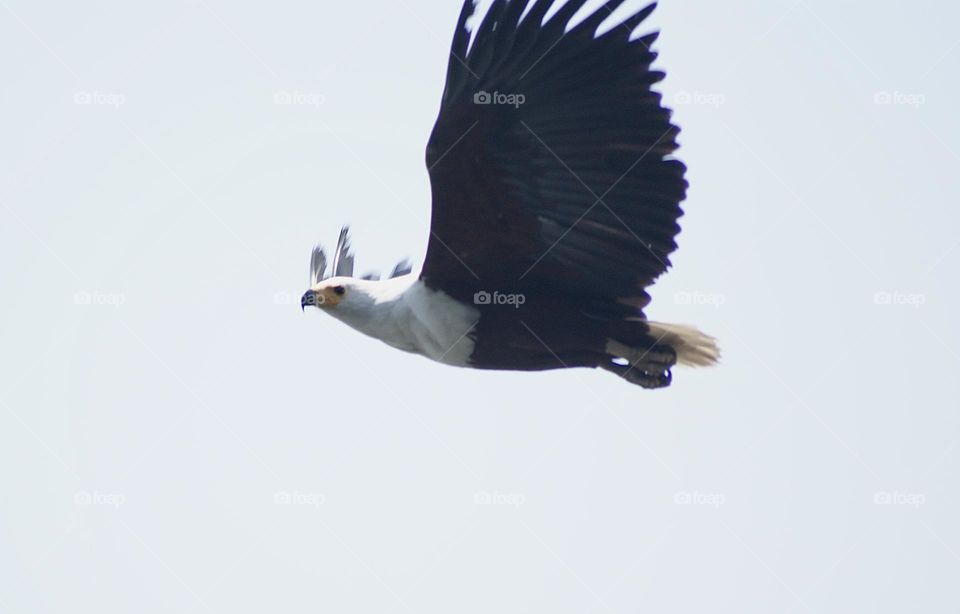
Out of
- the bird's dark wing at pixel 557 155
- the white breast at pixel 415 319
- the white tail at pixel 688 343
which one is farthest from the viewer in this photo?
the white tail at pixel 688 343

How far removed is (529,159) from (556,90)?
1.49 feet

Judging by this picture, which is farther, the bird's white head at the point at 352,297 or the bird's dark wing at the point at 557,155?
the bird's white head at the point at 352,297

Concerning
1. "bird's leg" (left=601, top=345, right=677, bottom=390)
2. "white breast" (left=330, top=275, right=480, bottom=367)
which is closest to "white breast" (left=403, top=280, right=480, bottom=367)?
"white breast" (left=330, top=275, right=480, bottom=367)

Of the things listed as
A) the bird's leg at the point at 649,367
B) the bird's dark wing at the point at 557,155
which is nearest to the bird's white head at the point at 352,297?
the bird's dark wing at the point at 557,155

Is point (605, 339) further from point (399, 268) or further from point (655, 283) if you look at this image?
point (399, 268)

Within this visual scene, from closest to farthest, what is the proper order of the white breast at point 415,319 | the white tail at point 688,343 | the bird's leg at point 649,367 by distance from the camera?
the white breast at point 415,319, the bird's leg at point 649,367, the white tail at point 688,343

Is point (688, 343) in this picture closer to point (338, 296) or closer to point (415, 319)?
point (415, 319)

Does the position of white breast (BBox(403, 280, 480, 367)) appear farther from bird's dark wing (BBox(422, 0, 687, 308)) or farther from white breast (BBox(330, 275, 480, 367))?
bird's dark wing (BBox(422, 0, 687, 308))

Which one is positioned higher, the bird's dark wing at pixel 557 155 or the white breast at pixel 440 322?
the bird's dark wing at pixel 557 155

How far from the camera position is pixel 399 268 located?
12.8 metres

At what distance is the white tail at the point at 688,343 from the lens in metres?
10.6

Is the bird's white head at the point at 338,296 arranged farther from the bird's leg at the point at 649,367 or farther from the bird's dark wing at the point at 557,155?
the bird's leg at the point at 649,367

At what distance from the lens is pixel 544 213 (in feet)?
32.1

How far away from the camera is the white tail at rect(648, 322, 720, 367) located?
1060cm
